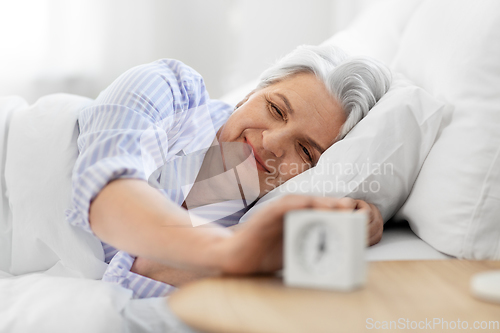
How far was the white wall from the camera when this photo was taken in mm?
2018

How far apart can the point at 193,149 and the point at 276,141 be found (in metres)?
0.18

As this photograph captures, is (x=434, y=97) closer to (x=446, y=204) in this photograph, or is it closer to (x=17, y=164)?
(x=446, y=204)

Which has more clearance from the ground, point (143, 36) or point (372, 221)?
point (143, 36)

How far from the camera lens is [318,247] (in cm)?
45

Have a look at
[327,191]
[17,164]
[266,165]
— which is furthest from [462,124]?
[17,164]

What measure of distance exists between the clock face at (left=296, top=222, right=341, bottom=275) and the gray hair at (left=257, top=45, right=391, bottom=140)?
1.80ft

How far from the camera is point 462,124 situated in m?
0.82

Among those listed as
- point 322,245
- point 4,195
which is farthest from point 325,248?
point 4,195

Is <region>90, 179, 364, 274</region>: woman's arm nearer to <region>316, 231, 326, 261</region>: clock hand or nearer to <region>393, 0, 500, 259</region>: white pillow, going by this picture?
<region>316, 231, 326, 261</region>: clock hand

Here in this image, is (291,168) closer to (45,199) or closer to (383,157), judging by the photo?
(383,157)

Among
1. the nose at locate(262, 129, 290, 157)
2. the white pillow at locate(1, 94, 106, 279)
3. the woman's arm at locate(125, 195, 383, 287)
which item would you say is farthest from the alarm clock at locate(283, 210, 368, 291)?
the white pillow at locate(1, 94, 106, 279)

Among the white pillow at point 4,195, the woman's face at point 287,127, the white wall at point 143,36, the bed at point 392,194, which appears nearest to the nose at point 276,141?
the woman's face at point 287,127

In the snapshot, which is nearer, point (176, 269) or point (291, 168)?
point (176, 269)

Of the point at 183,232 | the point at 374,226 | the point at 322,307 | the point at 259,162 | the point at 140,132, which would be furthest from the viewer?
the point at 259,162
